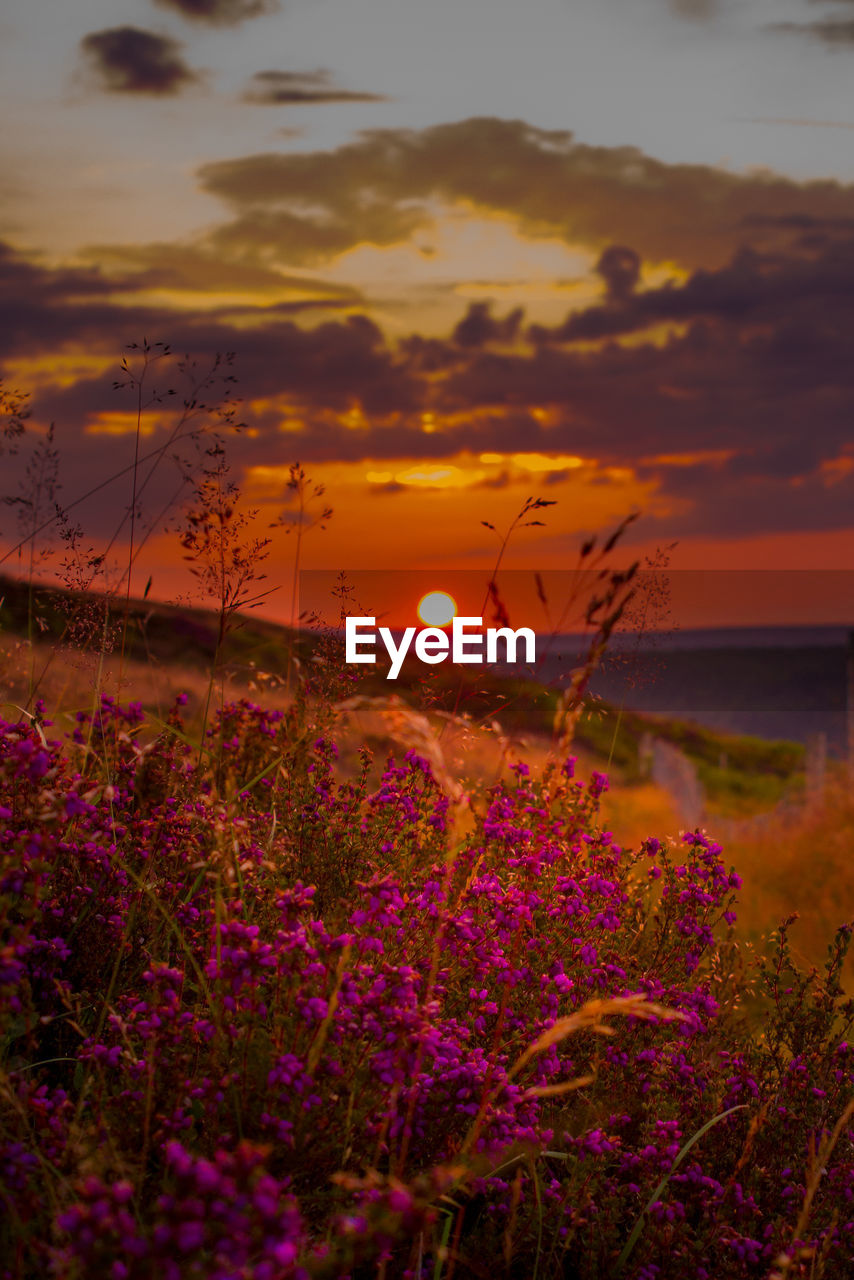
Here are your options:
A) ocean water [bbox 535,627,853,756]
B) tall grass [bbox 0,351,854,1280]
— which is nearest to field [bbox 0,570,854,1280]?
tall grass [bbox 0,351,854,1280]

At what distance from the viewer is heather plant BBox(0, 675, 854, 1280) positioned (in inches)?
93.4

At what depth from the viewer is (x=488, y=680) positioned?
495cm

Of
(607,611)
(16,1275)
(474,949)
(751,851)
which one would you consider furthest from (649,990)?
(751,851)

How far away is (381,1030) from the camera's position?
264cm

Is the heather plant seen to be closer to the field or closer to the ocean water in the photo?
the field

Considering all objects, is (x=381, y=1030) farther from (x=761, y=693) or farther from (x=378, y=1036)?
(x=761, y=693)

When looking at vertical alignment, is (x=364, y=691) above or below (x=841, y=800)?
above

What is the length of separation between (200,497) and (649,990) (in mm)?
2986

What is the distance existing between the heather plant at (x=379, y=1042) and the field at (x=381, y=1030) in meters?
→ 0.02

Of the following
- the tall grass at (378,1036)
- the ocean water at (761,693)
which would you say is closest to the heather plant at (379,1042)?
the tall grass at (378,1036)

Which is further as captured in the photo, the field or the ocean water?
the ocean water

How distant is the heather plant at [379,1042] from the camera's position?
93.4 inches

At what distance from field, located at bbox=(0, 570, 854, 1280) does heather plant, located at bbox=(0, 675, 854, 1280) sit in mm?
15

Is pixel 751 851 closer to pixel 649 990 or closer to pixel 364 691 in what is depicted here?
pixel 364 691
